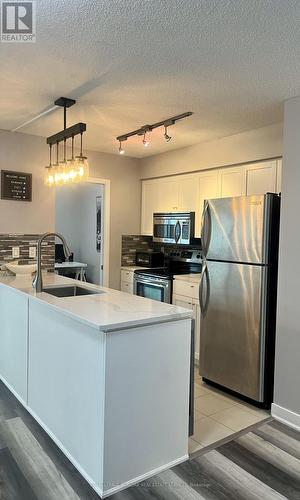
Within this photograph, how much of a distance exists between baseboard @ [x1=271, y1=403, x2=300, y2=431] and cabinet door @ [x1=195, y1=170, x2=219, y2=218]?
2156 mm

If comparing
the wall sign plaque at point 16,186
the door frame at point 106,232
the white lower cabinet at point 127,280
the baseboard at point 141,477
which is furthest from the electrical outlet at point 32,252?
the baseboard at point 141,477

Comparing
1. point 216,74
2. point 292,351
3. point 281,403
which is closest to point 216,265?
point 292,351

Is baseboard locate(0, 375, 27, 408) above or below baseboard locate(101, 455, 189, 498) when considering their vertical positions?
above

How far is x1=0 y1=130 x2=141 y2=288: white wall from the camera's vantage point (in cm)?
393

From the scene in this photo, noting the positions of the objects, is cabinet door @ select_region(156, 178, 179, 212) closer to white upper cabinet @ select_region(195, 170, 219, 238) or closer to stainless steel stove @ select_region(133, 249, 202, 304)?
white upper cabinet @ select_region(195, 170, 219, 238)

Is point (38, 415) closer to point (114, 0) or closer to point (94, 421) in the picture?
point (94, 421)

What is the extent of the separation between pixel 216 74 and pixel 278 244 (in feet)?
4.42

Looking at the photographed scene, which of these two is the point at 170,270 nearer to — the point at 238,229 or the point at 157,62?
the point at 238,229

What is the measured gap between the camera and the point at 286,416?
9.10 ft

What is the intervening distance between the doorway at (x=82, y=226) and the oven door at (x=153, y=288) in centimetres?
171

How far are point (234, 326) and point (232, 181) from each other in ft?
5.03

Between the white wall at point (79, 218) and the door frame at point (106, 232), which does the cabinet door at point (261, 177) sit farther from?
the white wall at point (79, 218)

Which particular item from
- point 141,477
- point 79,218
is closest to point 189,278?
point 141,477

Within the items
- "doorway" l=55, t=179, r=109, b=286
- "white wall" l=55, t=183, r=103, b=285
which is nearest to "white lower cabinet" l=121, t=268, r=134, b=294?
"doorway" l=55, t=179, r=109, b=286
